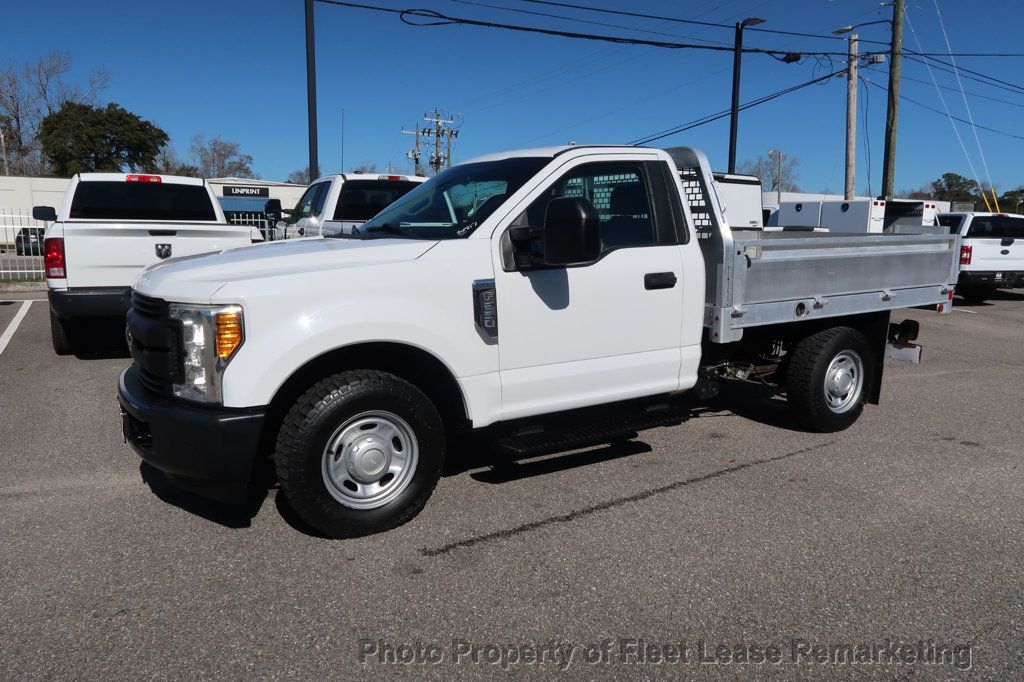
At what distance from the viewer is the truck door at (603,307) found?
4094mm

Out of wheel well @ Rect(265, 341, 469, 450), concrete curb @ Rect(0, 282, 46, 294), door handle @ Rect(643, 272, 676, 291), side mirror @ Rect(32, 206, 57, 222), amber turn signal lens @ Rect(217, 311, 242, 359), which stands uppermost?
side mirror @ Rect(32, 206, 57, 222)

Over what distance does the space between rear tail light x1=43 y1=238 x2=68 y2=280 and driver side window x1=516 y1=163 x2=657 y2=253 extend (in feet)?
17.5

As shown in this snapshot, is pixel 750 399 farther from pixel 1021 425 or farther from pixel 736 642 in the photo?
pixel 736 642

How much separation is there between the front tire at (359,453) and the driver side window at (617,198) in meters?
1.53

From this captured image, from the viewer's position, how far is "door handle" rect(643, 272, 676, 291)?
14.7 ft

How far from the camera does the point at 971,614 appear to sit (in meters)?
3.14

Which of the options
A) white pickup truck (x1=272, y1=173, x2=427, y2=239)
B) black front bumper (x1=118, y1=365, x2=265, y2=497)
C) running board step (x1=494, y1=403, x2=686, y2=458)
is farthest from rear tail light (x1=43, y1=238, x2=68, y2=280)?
running board step (x1=494, y1=403, x2=686, y2=458)

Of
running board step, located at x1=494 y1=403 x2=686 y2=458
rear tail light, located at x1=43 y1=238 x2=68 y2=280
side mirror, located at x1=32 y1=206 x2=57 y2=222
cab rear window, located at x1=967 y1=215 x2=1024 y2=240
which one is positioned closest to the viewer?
running board step, located at x1=494 y1=403 x2=686 y2=458

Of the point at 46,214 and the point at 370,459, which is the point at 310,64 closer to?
the point at 46,214

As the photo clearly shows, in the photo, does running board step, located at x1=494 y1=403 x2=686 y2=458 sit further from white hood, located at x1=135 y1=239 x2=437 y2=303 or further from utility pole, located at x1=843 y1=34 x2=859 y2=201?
utility pole, located at x1=843 y1=34 x2=859 y2=201

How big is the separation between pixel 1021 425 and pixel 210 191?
8.64 m

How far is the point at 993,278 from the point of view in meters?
14.8

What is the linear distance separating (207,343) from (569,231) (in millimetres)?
1812

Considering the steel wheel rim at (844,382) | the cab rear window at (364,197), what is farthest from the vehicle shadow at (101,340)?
the steel wheel rim at (844,382)
